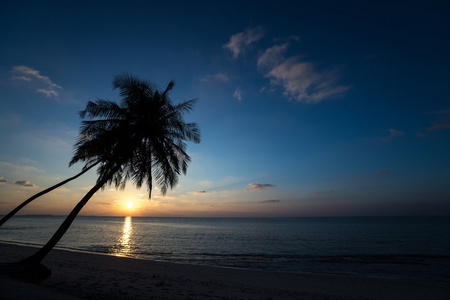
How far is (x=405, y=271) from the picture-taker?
1524cm

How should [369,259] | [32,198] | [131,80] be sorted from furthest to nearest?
1. [369,259]
2. [131,80]
3. [32,198]

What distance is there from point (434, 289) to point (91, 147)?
18.2m

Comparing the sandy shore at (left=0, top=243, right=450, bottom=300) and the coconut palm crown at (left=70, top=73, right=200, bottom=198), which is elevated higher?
the coconut palm crown at (left=70, top=73, right=200, bottom=198)

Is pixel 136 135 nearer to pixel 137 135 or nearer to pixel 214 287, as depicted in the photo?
pixel 137 135

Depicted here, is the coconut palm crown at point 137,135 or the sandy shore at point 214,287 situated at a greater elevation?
the coconut palm crown at point 137,135

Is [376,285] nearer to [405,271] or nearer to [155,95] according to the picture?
[405,271]

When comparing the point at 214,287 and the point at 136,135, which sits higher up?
the point at 136,135

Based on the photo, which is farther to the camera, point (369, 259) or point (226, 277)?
point (369, 259)

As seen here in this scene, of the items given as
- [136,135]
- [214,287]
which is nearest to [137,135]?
[136,135]

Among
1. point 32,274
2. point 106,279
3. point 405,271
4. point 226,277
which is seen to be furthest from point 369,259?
point 32,274

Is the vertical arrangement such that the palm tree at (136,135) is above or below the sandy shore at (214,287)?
above

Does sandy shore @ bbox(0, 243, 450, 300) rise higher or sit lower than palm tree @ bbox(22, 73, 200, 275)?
lower

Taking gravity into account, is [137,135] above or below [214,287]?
above

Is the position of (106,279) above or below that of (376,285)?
above
